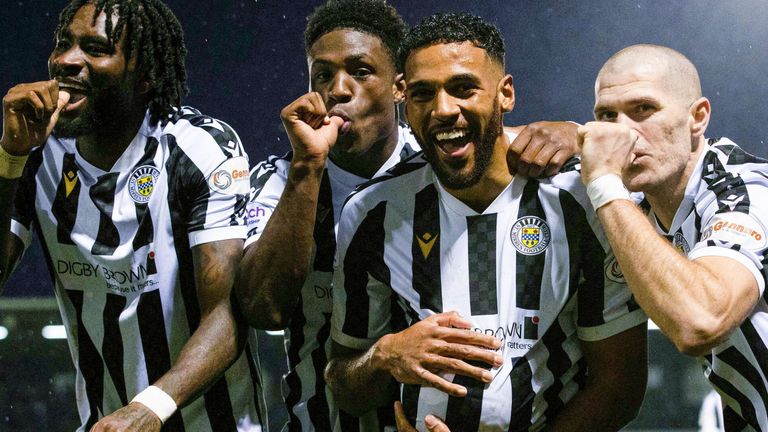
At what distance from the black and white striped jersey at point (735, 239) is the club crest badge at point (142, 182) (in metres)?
1.28

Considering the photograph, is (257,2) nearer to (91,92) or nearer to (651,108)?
(91,92)

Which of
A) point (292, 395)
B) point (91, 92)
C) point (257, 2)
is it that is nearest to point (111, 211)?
point (91, 92)

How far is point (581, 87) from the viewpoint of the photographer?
19.4 ft

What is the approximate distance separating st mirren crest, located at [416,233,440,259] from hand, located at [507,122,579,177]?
0.25 m

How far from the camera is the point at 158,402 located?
7.27ft

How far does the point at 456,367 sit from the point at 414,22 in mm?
3895

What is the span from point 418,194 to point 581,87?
3804 mm

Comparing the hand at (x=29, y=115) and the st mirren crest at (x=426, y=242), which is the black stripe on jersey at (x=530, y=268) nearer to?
the st mirren crest at (x=426, y=242)

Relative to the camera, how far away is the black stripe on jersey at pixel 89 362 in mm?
2523

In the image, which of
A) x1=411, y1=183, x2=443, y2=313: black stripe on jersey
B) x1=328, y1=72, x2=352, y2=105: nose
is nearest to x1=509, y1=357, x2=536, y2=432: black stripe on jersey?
x1=411, y1=183, x2=443, y2=313: black stripe on jersey

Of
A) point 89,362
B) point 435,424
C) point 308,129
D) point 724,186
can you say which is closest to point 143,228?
point 89,362

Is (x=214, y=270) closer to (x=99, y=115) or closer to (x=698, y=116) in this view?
(x=99, y=115)

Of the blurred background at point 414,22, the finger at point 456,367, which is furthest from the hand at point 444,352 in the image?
the blurred background at point 414,22

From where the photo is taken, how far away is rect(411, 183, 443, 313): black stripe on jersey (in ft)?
7.48
